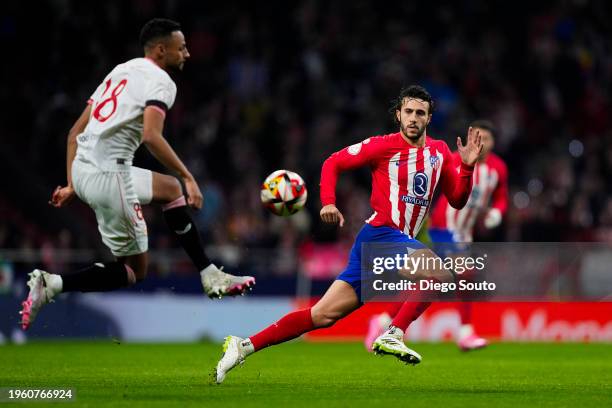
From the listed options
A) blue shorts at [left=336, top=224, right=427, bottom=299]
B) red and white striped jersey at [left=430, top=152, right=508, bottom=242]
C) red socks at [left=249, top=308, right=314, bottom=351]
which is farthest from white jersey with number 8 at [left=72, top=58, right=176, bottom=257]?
red and white striped jersey at [left=430, top=152, right=508, bottom=242]

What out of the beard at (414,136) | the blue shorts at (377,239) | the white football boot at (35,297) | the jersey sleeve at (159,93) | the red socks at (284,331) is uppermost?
the jersey sleeve at (159,93)

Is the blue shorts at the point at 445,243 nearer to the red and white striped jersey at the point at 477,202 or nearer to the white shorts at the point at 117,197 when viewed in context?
the red and white striped jersey at the point at 477,202

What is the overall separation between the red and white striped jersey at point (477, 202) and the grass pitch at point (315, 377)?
1.40 m

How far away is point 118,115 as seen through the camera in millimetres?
7898

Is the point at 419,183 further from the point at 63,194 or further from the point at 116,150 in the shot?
the point at 63,194

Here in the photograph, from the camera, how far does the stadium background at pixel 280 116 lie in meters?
15.8

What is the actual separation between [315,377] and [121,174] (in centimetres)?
230

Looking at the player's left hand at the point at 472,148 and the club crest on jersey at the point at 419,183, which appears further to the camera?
the club crest on jersey at the point at 419,183

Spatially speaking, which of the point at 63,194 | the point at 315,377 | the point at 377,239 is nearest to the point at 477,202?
the point at 315,377

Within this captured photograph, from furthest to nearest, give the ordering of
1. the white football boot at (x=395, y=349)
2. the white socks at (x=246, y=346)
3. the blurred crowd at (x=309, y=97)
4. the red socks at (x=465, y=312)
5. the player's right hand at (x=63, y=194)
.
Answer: the blurred crowd at (x=309, y=97) < the red socks at (x=465, y=312) < the player's right hand at (x=63, y=194) < the white socks at (x=246, y=346) < the white football boot at (x=395, y=349)

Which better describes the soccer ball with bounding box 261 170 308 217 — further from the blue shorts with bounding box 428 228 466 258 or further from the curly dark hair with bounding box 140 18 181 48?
the blue shorts with bounding box 428 228 466 258

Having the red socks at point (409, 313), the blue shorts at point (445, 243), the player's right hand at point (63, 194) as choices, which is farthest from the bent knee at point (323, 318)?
the blue shorts at point (445, 243)

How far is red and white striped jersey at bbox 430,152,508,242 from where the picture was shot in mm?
12969

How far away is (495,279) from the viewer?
1546 centimetres
